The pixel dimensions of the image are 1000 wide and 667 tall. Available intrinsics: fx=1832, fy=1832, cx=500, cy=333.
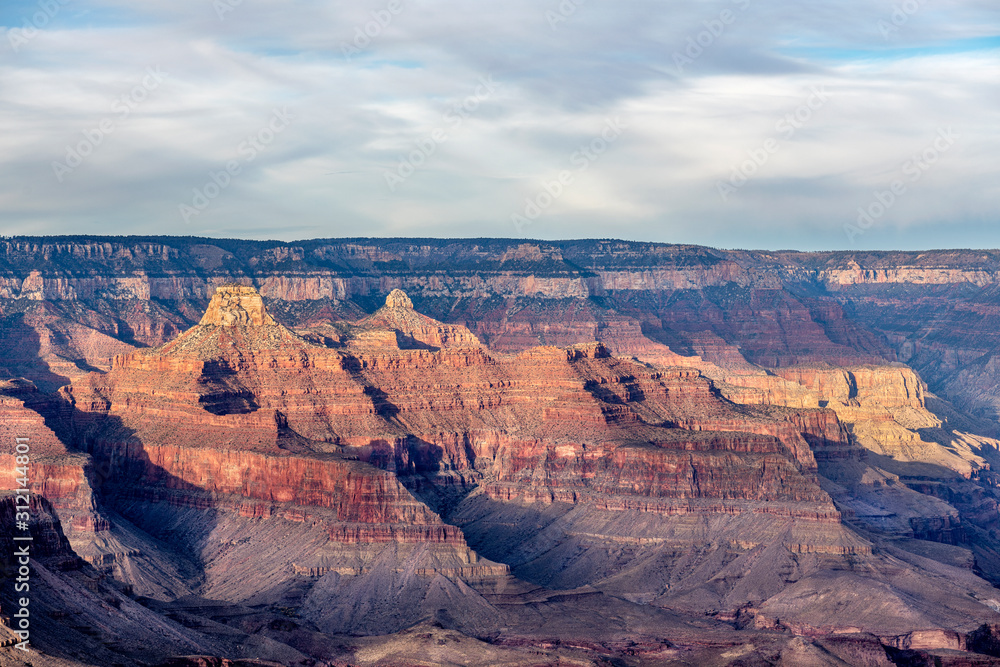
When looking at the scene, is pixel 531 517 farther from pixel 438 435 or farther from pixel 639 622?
pixel 639 622

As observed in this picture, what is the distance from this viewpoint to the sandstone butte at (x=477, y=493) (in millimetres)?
127312

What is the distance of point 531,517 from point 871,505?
3540 centimetres

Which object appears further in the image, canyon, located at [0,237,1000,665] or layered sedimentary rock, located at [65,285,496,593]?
layered sedimentary rock, located at [65,285,496,593]

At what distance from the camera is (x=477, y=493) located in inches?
6275

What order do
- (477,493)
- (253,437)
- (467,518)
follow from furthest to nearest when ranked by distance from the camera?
(477,493) < (253,437) < (467,518)

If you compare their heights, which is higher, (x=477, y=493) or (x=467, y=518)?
(x=477, y=493)

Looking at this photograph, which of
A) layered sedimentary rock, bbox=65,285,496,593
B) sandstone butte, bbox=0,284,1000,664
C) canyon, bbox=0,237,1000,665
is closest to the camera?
canyon, bbox=0,237,1000,665

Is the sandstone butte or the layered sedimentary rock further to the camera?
the layered sedimentary rock

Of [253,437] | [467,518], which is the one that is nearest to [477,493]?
[467,518]

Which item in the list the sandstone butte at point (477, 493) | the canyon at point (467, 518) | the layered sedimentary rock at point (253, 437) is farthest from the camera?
the layered sedimentary rock at point (253, 437)

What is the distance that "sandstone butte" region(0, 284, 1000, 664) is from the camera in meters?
127

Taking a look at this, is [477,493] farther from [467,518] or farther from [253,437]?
[253,437]

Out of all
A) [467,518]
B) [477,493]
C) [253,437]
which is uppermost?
[253,437]

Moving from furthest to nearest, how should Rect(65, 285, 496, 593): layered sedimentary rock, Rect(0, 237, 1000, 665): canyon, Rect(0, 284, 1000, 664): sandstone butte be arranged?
Rect(65, 285, 496, 593): layered sedimentary rock, Rect(0, 284, 1000, 664): sandstone butte, Rect(0, 237, 1000, 665): canyon
